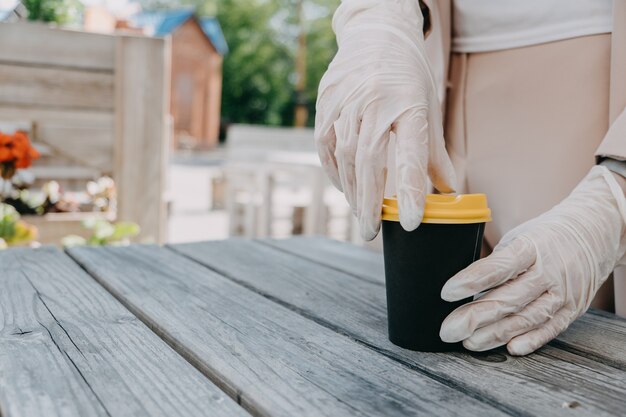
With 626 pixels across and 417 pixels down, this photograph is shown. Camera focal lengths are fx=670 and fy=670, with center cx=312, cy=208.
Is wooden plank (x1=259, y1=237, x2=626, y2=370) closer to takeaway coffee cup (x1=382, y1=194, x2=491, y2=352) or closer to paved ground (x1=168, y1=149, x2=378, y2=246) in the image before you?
takeaway coffee cup (x1=382, y1=194, x2=491, y2=352)

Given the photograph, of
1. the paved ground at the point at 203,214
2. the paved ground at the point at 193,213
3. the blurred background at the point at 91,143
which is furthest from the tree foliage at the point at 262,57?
the blurred background at the point at 91,143

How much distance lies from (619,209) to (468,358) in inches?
13.5

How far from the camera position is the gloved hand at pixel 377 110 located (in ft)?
2.98

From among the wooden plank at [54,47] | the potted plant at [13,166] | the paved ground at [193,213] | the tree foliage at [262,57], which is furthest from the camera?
the tree foliage at [262,57]

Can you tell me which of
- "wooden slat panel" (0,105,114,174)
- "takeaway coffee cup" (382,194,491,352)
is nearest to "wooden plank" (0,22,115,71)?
"wooden slat panel" (0,105,114,174)

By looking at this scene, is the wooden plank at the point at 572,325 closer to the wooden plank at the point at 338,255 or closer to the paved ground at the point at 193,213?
the wooden plank at the point at 338,255

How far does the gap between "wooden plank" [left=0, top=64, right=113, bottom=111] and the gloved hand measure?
249 centimetres

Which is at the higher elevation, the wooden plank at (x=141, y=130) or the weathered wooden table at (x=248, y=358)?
the wooden plank at (x=141, y=130)

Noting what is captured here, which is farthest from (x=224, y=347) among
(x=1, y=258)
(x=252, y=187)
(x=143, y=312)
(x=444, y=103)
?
(x=252, y=187)

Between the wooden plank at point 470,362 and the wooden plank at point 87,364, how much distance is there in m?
0.25

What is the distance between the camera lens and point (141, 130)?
3.42 meters

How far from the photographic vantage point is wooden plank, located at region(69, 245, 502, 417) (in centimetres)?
65

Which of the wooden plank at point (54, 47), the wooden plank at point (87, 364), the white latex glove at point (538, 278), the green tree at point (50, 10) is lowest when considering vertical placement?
the wooden plank at point (87, 364)

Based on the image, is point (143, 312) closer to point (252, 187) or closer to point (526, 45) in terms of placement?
point (526, 45)
